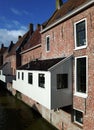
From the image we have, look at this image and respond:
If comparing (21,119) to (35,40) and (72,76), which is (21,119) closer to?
(72,76)

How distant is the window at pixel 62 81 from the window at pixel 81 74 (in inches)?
30.0

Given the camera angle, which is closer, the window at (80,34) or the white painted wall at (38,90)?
the window at (80,34)

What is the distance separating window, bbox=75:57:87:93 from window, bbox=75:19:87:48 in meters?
0.97

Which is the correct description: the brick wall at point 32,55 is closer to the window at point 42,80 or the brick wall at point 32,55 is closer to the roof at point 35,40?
the roof at point 35,40

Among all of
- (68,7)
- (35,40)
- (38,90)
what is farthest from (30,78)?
(35,40)

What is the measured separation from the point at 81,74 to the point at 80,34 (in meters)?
2.65

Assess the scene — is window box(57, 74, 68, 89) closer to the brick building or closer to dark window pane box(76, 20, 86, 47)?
the brick building

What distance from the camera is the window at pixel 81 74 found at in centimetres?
1154

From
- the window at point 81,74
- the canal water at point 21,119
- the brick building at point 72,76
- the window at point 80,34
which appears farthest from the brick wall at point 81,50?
the canal water at point 21,119

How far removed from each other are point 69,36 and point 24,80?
7.07m

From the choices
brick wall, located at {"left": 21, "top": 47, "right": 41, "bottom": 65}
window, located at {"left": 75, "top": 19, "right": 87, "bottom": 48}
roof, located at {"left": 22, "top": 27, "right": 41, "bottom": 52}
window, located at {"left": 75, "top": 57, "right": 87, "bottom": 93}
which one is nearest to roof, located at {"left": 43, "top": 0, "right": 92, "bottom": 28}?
window, located at {"left": 75, "top": 19, "right": 87, "bottom": 48}

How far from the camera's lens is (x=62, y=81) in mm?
12367

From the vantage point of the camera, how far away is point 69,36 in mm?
13219

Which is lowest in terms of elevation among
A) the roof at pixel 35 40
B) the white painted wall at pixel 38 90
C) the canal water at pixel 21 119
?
the canal water at pixel 21 119
